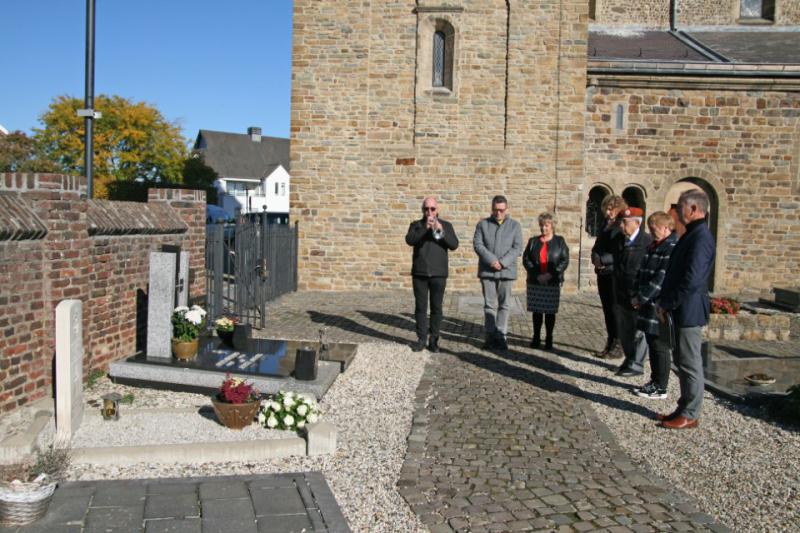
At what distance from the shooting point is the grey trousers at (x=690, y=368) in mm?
5848

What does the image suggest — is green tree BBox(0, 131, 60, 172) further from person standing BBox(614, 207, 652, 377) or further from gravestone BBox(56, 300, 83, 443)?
person standing BBox(614, 207, 652, 377)

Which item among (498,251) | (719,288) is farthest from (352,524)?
(719,288)

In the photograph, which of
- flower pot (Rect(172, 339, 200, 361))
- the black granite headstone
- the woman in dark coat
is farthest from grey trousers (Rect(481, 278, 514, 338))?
flower pot (Rect(172, 339, 200, 361))

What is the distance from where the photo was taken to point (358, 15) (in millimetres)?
15539

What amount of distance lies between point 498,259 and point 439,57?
8453 mm

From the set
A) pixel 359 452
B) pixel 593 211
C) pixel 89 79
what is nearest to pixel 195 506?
pixel 359 452

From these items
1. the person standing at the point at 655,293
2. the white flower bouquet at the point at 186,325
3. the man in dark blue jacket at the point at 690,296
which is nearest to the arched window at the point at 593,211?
the person standing at the point at 655,293

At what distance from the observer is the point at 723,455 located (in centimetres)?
538

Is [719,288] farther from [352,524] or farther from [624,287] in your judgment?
[352,524]

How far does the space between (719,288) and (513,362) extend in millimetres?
10427

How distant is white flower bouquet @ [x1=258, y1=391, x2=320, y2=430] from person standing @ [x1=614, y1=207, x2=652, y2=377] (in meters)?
3.82

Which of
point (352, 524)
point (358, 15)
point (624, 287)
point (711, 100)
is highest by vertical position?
point (358, 15)

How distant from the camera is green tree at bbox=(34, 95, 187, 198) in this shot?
30781 mm

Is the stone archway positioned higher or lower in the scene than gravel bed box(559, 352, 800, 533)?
higher
